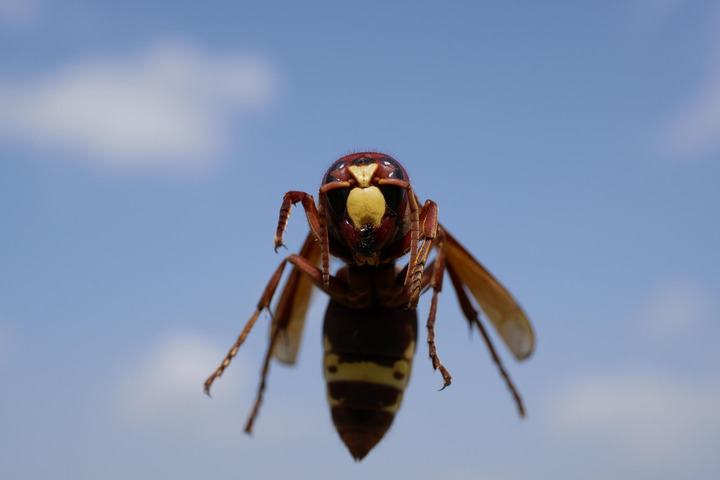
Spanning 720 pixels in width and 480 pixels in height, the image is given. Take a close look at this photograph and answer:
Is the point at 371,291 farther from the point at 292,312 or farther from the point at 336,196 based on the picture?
the point at 292,312

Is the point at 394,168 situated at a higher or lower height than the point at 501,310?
higher

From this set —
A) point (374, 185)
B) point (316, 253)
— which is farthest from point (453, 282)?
point (374, 185)

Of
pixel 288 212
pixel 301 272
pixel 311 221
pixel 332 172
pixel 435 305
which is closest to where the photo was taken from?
pixel 288 212

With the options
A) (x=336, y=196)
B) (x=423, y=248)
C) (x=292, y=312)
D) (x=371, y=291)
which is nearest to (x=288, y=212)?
(x=336, y=196)

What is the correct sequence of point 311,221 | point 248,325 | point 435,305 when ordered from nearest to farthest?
point 311,221
point 435,305
point 248,325

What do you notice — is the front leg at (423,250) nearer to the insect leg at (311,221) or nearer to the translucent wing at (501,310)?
the insect leg at (311,221)

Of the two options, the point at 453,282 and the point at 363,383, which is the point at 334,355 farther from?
the point at 453,282

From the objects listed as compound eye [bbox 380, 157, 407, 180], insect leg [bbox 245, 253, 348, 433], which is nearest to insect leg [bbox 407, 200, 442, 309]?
compound eye [bbox 380, 157, 407, 180]

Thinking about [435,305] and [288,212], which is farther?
[435,305]

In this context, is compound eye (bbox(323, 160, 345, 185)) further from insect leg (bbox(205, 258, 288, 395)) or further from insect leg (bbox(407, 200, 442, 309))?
insect leg (bbox(205, 258, 288, 395))
